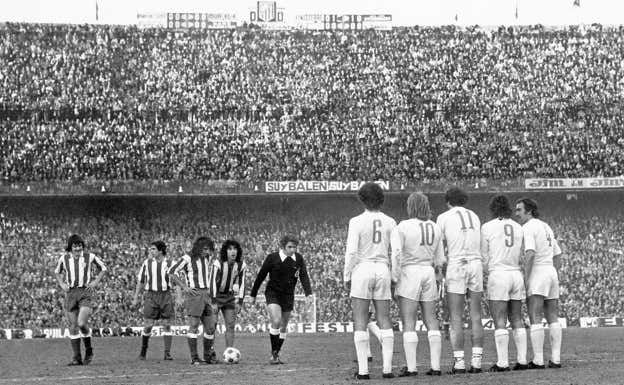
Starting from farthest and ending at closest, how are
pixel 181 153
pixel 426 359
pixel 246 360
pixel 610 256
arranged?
pixel 181 153
pixel 610 256
pixel 246 360
pixel 426 359

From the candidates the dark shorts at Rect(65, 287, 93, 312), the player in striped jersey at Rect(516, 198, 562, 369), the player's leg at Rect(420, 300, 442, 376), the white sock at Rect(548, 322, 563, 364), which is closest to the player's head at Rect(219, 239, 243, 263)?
the dark shorts at Rect(65, 287, 93, 312)

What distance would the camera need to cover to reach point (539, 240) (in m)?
15.4

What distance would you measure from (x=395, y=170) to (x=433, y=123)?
412 cm

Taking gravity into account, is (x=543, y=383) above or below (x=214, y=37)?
below

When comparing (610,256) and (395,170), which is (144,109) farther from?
(610,256)

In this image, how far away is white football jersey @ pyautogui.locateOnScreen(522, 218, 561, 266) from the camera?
1533 cm

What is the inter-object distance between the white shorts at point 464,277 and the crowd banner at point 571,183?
3213 centimetres

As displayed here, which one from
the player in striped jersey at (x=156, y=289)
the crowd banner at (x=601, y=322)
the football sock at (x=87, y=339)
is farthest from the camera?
the crowd banner at (x=601, y=322)

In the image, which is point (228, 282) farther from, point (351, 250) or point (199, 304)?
point (351, 250)

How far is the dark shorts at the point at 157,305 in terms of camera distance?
76.8 feet

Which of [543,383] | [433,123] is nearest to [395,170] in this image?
[433,123]

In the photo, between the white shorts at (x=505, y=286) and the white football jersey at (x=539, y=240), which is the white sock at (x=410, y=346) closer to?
the white shorts at (x=505, y=286)

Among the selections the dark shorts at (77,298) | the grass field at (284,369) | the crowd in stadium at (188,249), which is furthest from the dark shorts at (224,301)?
the crowd in stadium at (188,249)

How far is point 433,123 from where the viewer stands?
50688 mm
